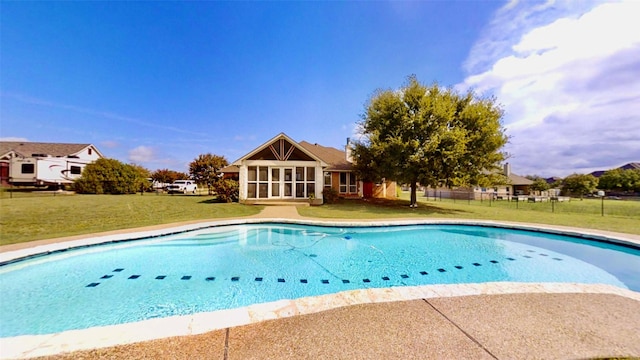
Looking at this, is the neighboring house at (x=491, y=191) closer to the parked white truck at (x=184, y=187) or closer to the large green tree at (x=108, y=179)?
the parked white truck at (x=184, y=187)

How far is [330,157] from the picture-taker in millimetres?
26156

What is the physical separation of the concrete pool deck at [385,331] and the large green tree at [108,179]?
30.9 metres

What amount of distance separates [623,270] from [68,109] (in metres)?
34.4

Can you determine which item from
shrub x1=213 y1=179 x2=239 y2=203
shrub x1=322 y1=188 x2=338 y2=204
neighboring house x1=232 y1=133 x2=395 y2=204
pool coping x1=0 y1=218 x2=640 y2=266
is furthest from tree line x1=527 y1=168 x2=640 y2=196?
shrub x1=213 y1=179 x2=239 y2=203

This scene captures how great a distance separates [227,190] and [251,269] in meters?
13.6

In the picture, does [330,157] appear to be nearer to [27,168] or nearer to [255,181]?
[255,181]

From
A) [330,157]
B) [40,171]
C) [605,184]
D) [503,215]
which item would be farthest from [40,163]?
[605,184]

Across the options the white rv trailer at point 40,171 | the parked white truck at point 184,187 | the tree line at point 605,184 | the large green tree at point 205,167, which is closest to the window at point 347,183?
the large green tree at point 205,167

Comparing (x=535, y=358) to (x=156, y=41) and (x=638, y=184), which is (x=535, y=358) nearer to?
(x=156, y=41)

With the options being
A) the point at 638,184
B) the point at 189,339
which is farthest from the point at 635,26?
the point at 638,184

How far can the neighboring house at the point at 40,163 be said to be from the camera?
2667 centimetres

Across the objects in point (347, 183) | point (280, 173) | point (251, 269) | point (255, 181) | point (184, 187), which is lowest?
point (251, 269)

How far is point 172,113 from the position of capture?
23.7 meters

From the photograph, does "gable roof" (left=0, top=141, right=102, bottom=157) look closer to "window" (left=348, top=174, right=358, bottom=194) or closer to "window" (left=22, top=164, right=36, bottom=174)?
"window" (left=22, top=164, right=36, bottom=174)
